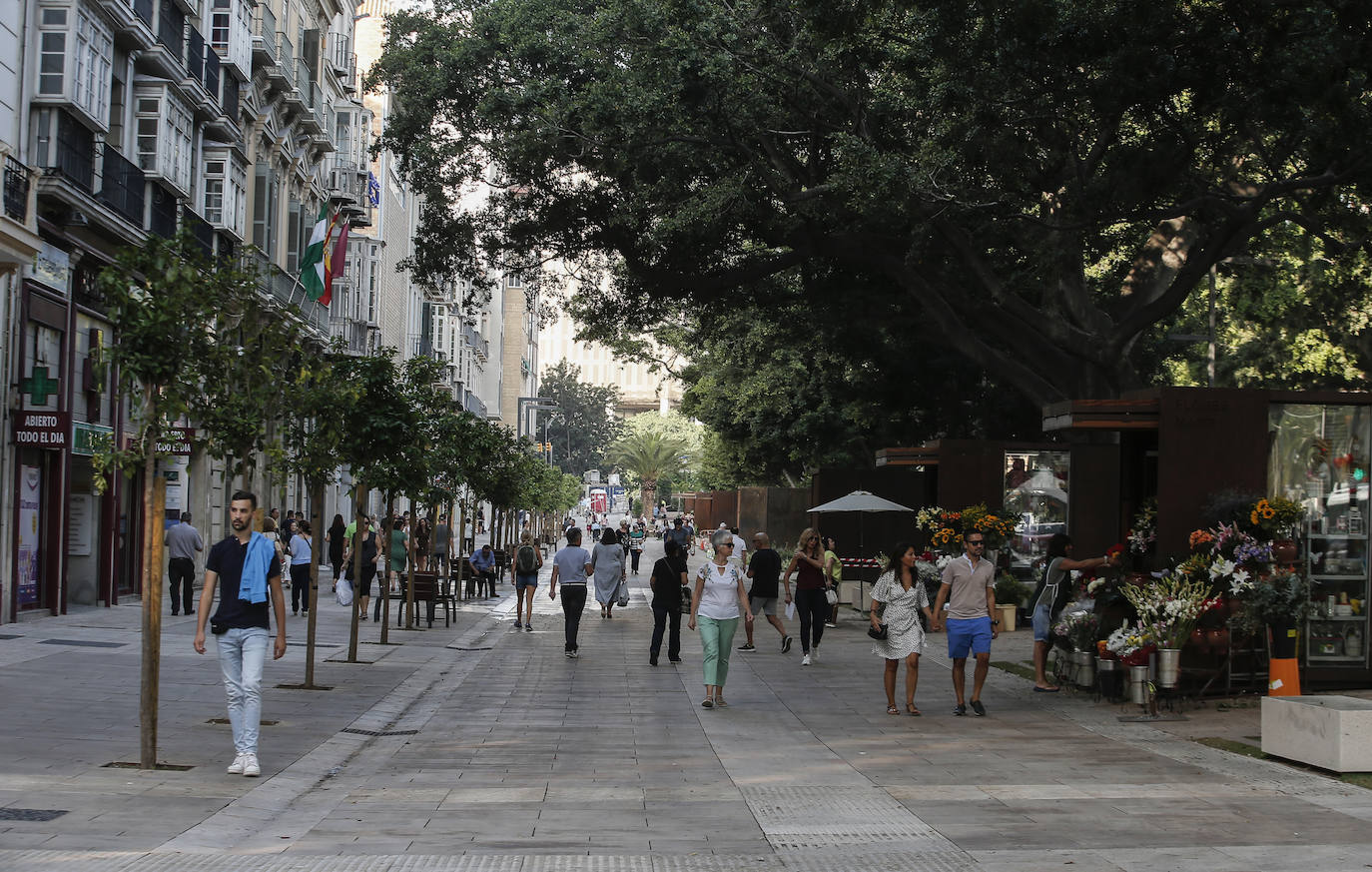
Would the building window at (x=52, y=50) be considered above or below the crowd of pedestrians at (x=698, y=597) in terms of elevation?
above

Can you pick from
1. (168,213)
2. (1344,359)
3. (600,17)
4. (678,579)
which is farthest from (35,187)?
(1344,359)

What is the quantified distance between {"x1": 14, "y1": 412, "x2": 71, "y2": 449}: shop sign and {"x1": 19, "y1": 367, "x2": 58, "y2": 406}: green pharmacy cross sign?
454 millimetres

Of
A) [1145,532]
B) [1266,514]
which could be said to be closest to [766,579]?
[1145,532]

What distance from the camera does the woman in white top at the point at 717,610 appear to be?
49.4 ft

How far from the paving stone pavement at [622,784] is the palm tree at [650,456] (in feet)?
352

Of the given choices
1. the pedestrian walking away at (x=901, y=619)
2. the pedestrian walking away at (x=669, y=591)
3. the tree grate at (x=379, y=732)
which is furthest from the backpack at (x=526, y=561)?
the tree grate at (x=379, y=732)

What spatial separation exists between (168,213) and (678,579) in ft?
43.6

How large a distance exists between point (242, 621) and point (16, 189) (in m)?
12.8

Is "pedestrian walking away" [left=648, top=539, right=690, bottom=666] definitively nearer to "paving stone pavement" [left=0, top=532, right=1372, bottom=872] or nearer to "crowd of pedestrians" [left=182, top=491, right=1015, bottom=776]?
"crowd of pedestrians" [left=182, top=491, right=1015, bottom=776]

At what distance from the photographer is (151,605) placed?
405 inches

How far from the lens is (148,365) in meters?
10.6

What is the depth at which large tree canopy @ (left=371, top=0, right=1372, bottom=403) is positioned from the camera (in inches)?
685

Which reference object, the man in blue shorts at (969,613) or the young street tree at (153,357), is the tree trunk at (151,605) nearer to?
the young street tree at (153,357)

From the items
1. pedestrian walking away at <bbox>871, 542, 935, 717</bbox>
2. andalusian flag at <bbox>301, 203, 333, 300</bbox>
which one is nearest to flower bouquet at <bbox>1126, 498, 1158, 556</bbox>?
pedestrian walking away at <bbox>871, 542, 935, 717</bbox>
